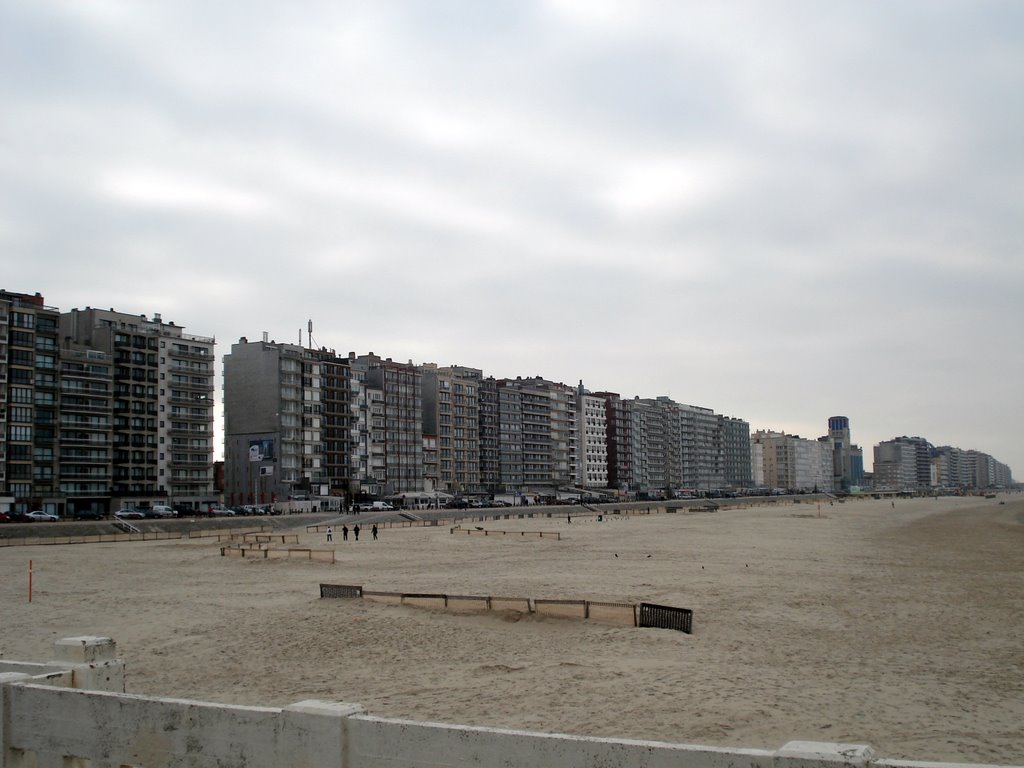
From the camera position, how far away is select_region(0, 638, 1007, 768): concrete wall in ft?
13.9

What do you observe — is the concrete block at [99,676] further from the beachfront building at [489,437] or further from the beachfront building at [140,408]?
the beachfront building at [489,437]

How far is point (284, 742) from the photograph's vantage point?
496cm

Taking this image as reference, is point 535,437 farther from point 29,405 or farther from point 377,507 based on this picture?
point 29,405

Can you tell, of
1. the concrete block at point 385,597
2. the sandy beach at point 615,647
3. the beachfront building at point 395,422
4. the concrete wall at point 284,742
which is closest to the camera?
the concrete wall at point 284,742

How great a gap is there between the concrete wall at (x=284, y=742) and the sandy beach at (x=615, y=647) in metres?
8.62

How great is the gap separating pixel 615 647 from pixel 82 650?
1462cm

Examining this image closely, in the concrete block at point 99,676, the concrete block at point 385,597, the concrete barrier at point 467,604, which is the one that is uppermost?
the concrete block at point 99,676

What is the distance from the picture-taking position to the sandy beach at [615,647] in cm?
1366

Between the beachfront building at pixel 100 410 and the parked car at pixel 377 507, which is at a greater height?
the beachfront building at pixel 100 410

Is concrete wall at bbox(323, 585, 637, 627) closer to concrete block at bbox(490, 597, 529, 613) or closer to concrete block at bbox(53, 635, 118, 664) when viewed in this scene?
concrete block at bbox(490, 597, 529, 613)

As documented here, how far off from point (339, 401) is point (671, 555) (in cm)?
9566

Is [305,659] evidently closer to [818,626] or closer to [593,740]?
[818,626]

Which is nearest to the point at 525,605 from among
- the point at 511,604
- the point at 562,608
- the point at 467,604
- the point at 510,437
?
the point at 511,604

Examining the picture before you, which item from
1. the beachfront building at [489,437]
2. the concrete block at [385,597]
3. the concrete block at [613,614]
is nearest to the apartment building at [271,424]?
the beachfront building at [489,437]
